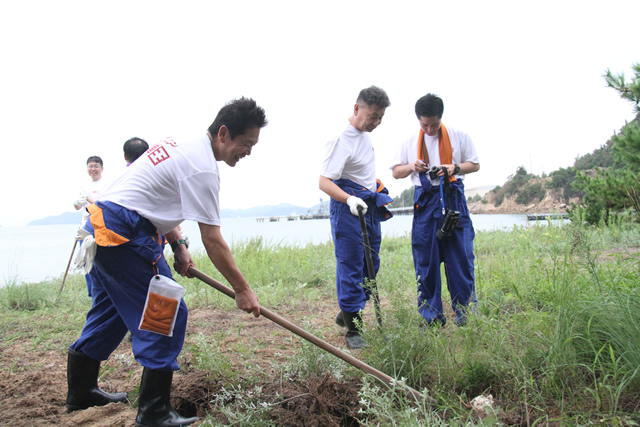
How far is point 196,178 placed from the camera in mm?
2174

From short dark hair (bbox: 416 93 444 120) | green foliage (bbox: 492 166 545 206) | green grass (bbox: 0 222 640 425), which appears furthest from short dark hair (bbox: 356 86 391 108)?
green foliage (bbox: 492 166 545 206)

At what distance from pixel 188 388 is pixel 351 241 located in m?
1.66

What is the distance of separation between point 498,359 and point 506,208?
79.9 ft

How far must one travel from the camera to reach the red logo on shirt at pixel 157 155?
7.51ft

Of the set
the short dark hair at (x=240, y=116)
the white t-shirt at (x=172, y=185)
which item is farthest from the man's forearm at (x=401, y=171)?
the white t-shirt at (x=172, y=185)

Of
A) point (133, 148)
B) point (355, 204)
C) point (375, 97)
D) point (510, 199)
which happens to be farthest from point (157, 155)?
point (510, 199)

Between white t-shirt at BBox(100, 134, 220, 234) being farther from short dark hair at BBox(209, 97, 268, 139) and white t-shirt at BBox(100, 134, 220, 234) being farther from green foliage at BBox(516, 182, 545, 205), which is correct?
green foliage at BBox(516, 182, 545, 205)

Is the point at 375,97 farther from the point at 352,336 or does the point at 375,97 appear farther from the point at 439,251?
the point at 352,336

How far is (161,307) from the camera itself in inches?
87.3

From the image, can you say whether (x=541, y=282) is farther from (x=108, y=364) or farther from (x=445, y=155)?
(x=108, y=364)

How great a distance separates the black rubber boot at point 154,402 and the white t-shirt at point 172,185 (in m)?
0.80

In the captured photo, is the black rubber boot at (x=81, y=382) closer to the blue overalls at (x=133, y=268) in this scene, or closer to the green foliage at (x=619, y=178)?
the blue overalls at (x=133, y=268)

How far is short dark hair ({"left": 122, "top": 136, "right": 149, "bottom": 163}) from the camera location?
382 centimetres

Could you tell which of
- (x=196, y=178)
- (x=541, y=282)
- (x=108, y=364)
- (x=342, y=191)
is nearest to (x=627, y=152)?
(x=541, y=282)
